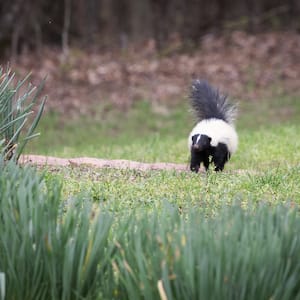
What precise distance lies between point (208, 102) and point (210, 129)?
468 mm

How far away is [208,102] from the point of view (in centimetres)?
810

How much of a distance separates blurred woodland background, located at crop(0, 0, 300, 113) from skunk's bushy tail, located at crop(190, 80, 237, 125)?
665cm

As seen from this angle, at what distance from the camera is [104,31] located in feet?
61.4

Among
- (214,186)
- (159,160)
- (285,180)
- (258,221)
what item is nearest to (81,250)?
(258,221)

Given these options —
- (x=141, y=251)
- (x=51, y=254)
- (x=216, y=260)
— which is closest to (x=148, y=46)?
(x=51, y=254)

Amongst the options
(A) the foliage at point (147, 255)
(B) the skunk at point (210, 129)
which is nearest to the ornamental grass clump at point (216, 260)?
(A) the foliage at point (147, 255)

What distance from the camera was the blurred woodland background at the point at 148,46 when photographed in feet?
50.7

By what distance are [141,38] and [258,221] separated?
1526cm

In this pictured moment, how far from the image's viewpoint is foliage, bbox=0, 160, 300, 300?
125 inches

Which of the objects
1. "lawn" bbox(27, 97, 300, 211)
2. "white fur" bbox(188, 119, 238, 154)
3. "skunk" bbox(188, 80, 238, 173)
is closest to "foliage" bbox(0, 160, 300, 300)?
"lawn" bbox(27, 97, 300, 211)

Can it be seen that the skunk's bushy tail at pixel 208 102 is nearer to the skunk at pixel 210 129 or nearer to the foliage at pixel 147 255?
the skunk at pixel 210 129

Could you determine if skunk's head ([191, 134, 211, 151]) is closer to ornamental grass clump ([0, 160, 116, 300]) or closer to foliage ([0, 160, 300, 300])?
foliage ([0, 160, 300, 300])

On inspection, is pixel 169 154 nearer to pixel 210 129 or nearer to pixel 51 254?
pixel 210 129

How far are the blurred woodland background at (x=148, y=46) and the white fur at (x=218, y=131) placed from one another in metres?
6.98
